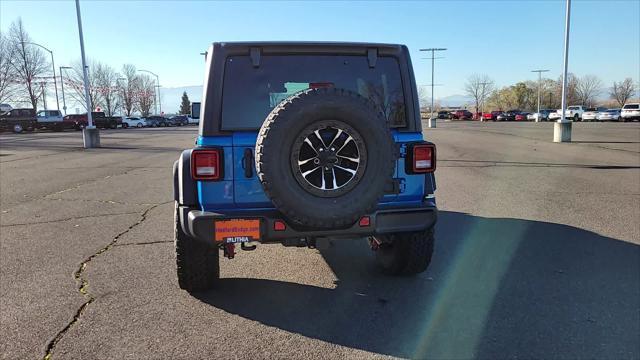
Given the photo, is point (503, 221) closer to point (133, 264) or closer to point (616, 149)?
point (133, 264)

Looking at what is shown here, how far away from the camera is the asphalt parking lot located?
10.7 ft

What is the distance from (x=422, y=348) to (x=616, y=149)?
17.2 m

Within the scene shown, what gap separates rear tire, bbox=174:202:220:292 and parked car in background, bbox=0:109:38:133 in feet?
156

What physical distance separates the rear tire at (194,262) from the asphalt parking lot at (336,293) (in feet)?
0.39

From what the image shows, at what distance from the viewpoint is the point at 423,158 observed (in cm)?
382

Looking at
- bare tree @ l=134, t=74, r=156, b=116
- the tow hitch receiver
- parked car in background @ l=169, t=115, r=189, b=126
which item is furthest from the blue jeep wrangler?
bare tree @ l=134, t=74, r=156, b=116

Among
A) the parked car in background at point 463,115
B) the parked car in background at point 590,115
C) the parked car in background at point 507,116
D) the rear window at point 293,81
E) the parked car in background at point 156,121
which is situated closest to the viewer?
the rear window at point 293,81

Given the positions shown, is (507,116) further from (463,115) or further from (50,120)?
(50,120)

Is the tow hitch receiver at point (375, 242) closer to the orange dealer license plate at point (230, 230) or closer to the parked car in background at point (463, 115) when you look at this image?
the orange dealer license plate at point (230, 230)

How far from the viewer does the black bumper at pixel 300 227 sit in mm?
3480

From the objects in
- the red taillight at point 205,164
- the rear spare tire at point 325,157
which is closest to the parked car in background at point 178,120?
the red taillight at point 205,164

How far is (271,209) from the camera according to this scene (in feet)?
11.8

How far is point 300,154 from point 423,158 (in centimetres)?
107

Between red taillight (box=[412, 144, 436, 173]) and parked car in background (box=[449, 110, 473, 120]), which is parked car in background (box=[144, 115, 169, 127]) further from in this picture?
red taillight (box=[412, 144, 436, 173])
